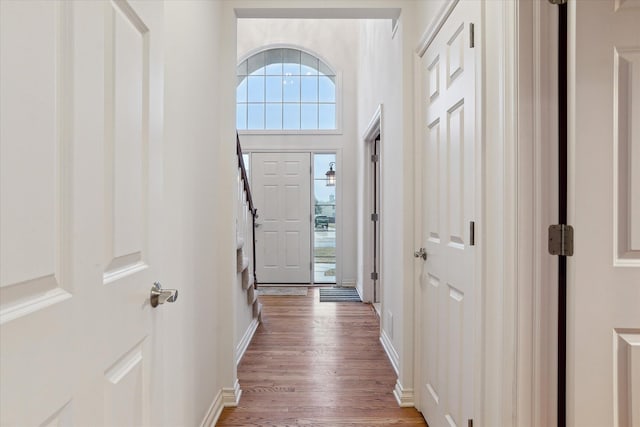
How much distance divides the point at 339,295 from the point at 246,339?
206 cm

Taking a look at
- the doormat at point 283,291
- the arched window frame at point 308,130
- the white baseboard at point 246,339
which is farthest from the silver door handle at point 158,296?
the arched window frame at point 308,130

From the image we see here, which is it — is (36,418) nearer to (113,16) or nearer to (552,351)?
(113,16)

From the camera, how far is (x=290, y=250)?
5.92 metres

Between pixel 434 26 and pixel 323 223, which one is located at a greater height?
pixel 434 26

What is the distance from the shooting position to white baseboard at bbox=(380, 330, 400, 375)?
2742 mm

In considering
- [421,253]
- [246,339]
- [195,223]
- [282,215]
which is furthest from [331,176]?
[195,223]

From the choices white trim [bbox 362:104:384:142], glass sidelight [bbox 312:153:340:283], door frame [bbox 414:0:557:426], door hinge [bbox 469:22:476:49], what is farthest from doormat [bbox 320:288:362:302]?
door hinge [bbox 469:22:476:49]

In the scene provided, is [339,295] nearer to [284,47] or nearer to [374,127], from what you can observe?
[374,127]

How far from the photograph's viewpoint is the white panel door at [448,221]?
1556mm

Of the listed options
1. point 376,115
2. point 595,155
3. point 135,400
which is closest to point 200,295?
point 135,400

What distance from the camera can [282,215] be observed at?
A: 5.93m

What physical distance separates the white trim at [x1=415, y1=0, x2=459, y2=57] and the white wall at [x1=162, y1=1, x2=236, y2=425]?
3.76ft

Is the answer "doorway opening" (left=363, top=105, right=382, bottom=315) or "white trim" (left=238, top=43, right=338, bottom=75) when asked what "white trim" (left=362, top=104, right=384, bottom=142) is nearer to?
"doorway opening" (left=363, top=105, right=382, bottom=315)

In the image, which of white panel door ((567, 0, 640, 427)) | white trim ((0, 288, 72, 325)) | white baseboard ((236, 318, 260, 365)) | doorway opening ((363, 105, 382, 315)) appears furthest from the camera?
doorway opening ((363, 105, 382, 315))
